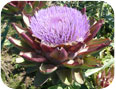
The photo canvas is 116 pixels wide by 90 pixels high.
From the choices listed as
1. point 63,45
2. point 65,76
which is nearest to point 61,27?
point 63,45

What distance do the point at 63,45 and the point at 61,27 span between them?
10 cm

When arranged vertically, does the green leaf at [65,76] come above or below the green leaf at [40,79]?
above

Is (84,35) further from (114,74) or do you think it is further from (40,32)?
(114,74)

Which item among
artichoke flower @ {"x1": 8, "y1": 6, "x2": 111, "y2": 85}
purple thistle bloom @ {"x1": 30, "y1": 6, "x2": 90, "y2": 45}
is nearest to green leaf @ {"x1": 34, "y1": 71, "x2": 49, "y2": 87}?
artichoke flower @ {"x1": 8, "y1": 6, "x2": 111, "y2": 85}

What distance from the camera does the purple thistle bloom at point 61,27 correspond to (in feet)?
3.16

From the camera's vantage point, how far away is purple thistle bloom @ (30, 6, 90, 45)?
37.9 inches

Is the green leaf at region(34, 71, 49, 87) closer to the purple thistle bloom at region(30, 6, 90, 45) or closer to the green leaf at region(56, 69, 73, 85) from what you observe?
the green leaf at region(56, 69, 73, 85)

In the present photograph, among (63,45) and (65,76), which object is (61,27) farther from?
(65,76)

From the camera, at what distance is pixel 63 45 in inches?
37.1

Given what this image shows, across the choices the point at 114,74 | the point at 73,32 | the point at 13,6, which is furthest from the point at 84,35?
the point at 13,6

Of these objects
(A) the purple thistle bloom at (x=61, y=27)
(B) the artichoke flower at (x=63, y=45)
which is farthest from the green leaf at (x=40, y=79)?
(A) the purple thistle bloom at (x=61, y=27)

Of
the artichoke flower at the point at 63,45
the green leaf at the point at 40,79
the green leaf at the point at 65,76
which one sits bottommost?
the green leaf at the point at 40,79

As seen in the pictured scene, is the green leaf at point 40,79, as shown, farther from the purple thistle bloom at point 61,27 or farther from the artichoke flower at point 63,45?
the purple thistle bloom at point 61,27

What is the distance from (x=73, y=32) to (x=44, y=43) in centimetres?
15
